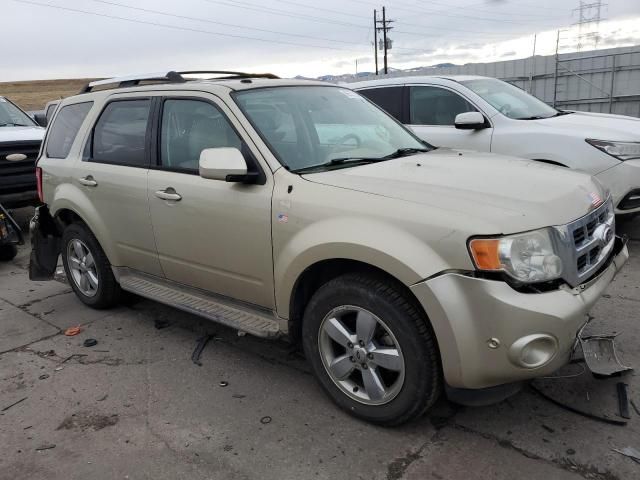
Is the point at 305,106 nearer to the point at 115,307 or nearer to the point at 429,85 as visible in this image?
the point at 115,307

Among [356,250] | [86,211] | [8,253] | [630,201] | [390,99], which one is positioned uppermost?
[390,99]

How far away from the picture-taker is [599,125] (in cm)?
597

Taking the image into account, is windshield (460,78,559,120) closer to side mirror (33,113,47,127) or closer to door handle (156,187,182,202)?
door handle (156,187,182,202)

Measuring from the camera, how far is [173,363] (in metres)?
3.83

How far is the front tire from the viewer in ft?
8.70

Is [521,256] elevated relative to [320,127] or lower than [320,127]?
lower

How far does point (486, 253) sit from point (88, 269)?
367 cm

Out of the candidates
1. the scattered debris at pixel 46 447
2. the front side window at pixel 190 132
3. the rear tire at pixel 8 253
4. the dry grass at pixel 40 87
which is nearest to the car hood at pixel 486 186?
the front side window at pixel 190 132

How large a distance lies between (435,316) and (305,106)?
6.33 ft


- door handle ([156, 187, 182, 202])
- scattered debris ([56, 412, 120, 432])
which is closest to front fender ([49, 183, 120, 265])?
door handle ([156, 187, 182, 202])

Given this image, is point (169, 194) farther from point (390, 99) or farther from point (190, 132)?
point (390, 99)

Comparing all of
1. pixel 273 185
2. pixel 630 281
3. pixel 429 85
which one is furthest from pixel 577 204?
pixel 429 85

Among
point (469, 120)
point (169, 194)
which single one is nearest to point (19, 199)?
point (169, 194)

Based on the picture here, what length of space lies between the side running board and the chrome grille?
1.62 metres
